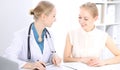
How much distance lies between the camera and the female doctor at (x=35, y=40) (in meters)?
1.48

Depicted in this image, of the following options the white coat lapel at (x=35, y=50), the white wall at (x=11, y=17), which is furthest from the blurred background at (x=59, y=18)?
the white coat lapel at (x=35, y=50)

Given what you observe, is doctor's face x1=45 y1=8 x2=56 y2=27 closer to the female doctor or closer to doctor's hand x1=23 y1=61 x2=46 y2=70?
the female doctor

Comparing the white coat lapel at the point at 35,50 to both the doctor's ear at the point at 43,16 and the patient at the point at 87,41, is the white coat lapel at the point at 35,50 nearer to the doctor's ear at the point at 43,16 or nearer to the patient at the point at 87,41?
the doctor's ear at the point at 43,16

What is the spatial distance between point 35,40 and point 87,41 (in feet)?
1.79

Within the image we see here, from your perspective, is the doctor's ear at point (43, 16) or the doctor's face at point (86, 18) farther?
the doctor's face at point (86, 18)

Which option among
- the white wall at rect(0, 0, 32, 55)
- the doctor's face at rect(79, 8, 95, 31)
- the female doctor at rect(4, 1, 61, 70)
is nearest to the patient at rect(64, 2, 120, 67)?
the doctor's face at rect(79, 8, 95, 31)

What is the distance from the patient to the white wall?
18.3 inches

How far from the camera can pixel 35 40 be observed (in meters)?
1.51

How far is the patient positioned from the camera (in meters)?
1.82

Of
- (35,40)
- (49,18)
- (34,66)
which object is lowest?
(34,66)

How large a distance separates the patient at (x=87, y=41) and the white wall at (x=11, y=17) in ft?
1.52

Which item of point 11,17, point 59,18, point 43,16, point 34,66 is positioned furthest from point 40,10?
point 59,18

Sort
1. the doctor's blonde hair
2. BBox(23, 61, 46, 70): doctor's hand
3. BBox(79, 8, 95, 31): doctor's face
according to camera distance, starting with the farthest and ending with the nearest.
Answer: BBox(79, 8, 95, 31): doctor's face, the doctor's blonde hair, BBox(23, 61, 46, 70): doctor's hand

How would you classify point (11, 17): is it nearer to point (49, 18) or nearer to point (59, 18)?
point (49, 18)
